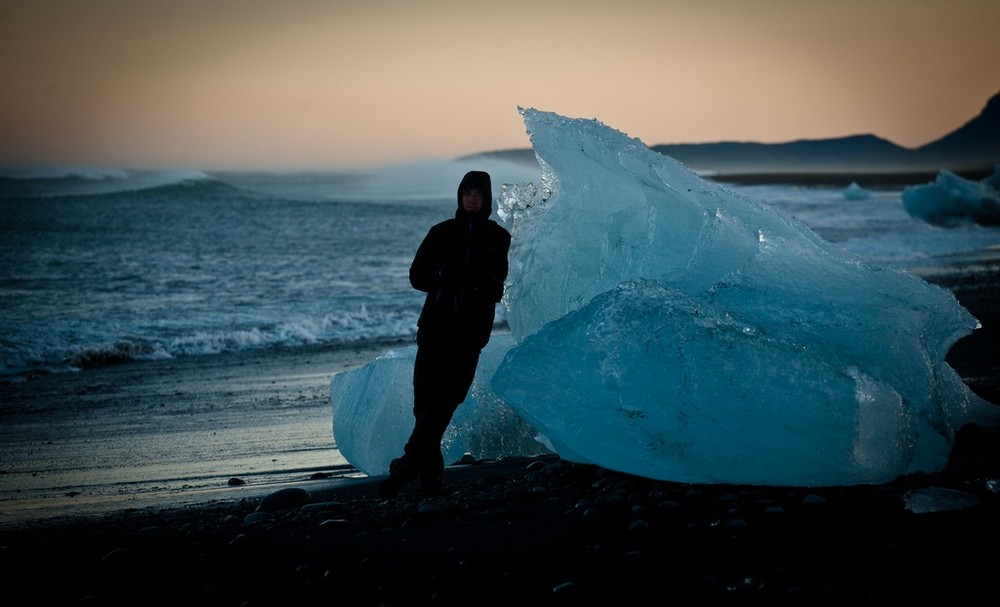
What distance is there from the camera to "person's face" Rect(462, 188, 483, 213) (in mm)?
4680

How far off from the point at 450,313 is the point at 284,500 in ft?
4.22

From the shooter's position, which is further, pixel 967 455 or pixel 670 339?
pixel 967 455

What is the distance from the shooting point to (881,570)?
296 cm

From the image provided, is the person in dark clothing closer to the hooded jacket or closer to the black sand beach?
the hooded jacket

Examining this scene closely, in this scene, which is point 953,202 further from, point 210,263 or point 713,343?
point 713,343

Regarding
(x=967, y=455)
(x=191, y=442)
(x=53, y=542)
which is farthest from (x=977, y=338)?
(x=53, y=542)

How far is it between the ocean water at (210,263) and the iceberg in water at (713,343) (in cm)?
303

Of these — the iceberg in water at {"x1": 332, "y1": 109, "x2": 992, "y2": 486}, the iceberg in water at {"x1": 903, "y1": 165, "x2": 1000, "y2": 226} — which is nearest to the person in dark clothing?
the iceberg in water at {"x1": 332, "y1": 109, "x2": 992, "y2": 486}

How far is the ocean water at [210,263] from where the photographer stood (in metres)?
14.2

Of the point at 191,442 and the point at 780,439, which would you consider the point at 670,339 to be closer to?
the point at 780,439

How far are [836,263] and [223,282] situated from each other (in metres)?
20.6

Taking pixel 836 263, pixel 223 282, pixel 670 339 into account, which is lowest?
pixel 223 282

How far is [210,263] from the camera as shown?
28.9 m

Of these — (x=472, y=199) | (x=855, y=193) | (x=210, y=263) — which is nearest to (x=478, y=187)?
(x=472, y=199)
